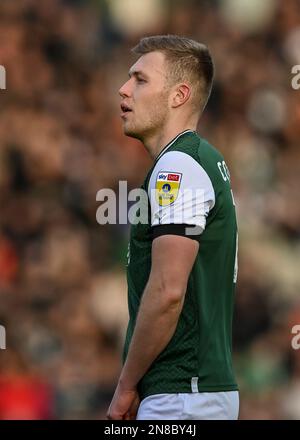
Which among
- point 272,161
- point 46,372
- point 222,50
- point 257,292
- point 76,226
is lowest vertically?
point 46,372

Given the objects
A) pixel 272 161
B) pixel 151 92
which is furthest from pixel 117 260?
pixel 151 92

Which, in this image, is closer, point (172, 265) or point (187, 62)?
point (172, 265)

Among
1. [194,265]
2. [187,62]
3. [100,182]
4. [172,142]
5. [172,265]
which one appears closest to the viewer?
[172,265]

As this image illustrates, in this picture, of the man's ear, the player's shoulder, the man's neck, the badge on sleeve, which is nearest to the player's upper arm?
the badge on sleeve

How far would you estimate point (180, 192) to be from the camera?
285 cm

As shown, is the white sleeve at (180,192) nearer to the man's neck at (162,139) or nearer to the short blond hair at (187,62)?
the man's neck at (162,139)

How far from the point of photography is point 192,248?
2.82 meters

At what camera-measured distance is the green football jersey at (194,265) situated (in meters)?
2.87

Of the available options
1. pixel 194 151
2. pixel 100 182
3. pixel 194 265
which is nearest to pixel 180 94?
pixel 194 151

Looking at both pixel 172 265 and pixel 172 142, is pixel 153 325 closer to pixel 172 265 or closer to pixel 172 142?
pixel 172 265

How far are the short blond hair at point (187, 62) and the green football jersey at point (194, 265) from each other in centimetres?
21

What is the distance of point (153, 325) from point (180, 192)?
390 mm
